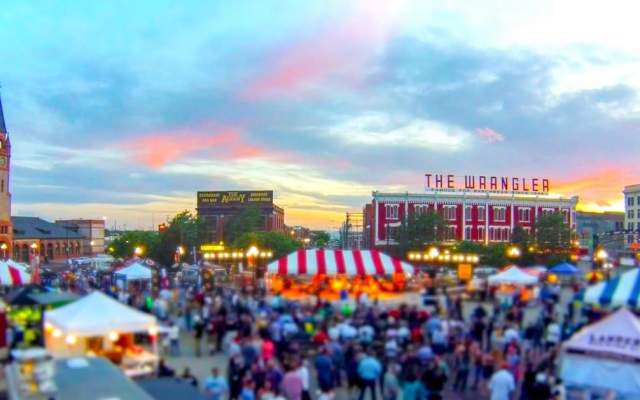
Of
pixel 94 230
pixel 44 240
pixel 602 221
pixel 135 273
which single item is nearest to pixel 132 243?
pixel 44 240

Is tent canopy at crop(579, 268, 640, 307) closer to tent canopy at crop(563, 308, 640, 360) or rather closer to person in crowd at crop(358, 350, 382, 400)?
tent canopy at crop(563, 308, 640, 360)

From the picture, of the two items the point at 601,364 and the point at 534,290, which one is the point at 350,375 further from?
the point at 534,290

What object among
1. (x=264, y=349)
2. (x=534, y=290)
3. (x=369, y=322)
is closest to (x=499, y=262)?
(x=534, y=290)

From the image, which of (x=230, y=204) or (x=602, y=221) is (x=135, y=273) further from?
(x=602, y=221)

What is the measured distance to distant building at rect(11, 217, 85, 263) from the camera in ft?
368

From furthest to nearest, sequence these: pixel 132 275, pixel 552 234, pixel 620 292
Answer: pixel 552 234 → pixel 132 275 → pixel 620 292

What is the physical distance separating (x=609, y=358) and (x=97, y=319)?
9631mm

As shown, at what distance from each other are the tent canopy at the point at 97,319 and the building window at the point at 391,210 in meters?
66.5

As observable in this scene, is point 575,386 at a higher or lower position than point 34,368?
lower

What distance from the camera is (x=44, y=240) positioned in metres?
118

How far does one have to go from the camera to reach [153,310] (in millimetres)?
20766

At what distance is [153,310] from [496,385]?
1151 cm

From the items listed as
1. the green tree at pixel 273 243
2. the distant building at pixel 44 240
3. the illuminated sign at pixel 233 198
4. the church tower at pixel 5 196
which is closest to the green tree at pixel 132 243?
the green tree at pixel 273 243

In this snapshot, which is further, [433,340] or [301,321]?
[301,321]
